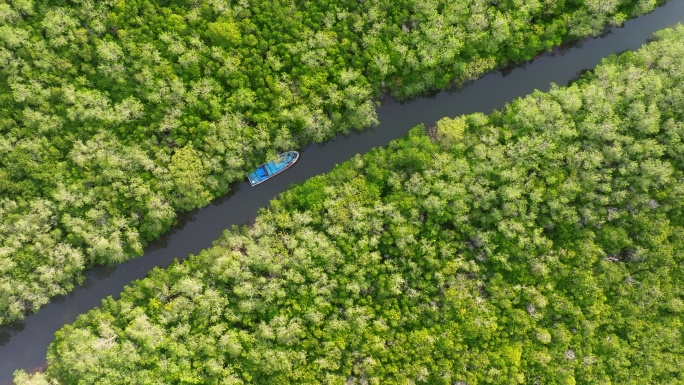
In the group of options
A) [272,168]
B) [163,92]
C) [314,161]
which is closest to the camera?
[163,92]

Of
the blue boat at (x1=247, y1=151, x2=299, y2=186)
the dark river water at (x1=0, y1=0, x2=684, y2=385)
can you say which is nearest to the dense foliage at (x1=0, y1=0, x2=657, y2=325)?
the blue boat at (x1=247, y1=151, x2=299, y2=186)

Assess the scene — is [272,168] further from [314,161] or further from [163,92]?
[163,92]

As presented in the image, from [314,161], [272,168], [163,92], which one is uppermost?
[163,92]

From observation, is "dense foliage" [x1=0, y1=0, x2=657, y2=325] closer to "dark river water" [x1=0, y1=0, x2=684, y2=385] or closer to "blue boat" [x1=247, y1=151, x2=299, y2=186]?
"blue boat" [x1=247, y1=151, x2=299, y2=186]

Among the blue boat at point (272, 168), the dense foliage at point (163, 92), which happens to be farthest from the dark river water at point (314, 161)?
the dense foliage at point (163, 92)

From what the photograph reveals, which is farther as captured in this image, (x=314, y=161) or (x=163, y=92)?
(x=314, y=161)

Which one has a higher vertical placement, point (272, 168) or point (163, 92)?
point (163, 92)

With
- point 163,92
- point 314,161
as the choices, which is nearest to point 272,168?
point 314,161
